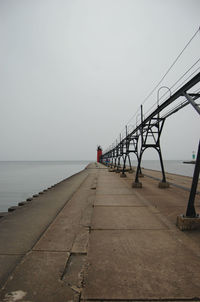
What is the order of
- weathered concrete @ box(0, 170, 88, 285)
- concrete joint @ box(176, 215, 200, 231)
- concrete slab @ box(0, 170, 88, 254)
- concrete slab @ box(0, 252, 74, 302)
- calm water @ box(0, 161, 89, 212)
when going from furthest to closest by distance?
calm water @ box(0, 161, 89, 212), concrete joint @ box(176, 215, 200, 231), concrete slab @ box(0, 170, 88, 254), weathered concrete @ box(0, 170, 88, 285), concrete slab @ box(0, 252, 74, 302)

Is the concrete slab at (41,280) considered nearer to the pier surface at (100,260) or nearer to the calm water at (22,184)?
the pier surface at (100,260)

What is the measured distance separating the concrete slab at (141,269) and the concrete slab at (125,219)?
58 centimetres

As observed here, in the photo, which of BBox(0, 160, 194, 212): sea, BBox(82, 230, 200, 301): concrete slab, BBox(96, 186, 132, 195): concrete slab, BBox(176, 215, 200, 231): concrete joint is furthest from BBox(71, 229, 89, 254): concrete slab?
BBox(0, 160, 194, 212): sea

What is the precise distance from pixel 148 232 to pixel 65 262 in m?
2.26

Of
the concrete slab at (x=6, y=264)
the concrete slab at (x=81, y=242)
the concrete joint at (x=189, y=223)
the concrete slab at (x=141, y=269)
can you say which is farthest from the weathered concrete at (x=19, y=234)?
the concrete joint at (x=189, y=223)

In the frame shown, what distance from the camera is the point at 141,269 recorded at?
2.48 m

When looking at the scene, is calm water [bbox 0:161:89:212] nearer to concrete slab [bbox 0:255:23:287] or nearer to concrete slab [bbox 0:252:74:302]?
concrete slab [bbox 0:255:23:287]

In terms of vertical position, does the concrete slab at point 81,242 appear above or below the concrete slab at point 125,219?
above

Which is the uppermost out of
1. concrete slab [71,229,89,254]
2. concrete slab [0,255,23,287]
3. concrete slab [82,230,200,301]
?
concrete slab [82,230,200,301]

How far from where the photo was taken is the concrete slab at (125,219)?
4186mm

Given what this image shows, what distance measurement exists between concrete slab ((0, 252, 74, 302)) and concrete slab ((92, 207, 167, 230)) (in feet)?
5.35

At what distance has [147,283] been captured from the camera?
220 centimetres

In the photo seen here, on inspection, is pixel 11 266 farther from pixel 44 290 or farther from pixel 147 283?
pixel 147 283

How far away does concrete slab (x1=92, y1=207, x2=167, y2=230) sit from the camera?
4186 mm
